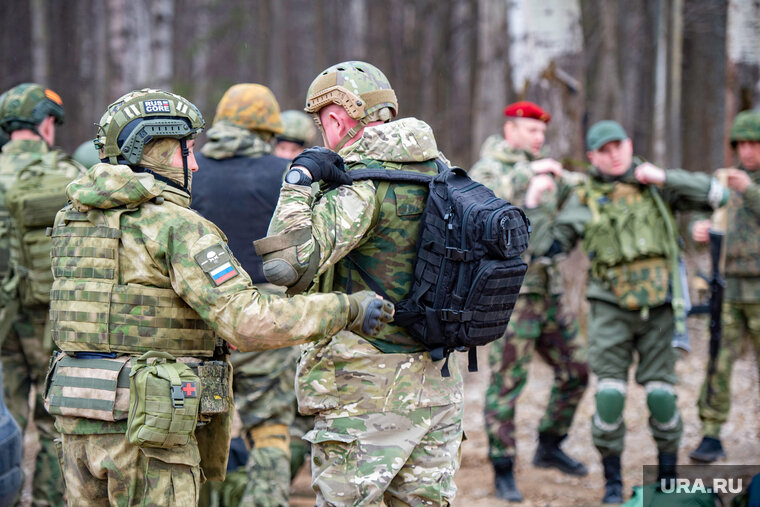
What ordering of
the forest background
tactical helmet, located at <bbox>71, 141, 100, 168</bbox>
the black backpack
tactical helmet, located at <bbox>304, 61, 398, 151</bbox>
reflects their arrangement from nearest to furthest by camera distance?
the black backpack
tactical helmet, located at <bbox>304, 61, 398, 151</bbox>
tactical helmet, located at <bbox>71, 141, 100, 168</bbox>
the forest background

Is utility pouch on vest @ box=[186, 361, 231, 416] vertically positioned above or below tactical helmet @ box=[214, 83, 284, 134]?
below

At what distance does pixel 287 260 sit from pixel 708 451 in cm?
503

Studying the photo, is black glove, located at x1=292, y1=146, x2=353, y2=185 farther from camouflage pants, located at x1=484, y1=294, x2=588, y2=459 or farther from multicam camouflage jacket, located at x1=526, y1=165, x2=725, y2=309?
camouflage pants, located at x1=484, y1=294, x2=588, y2=459

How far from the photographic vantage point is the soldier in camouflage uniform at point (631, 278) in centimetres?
615

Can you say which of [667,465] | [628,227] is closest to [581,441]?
[667,465]

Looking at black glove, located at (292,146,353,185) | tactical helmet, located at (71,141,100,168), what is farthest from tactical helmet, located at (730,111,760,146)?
tactical helmet, located at (71,141,100,168)

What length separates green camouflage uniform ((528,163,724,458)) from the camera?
616 cm

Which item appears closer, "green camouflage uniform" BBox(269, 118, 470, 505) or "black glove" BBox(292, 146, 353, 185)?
"black glove" BBox(292, 146, 353, 185)

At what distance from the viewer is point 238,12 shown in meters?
30.1

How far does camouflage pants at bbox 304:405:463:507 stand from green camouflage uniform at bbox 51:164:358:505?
1.81ft

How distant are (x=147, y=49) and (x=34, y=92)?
30.2 ft

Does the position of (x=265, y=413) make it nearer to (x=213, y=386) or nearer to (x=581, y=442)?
(x=213, y=386)

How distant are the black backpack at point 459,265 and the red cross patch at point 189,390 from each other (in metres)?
0.89

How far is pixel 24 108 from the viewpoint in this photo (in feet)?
19.4
